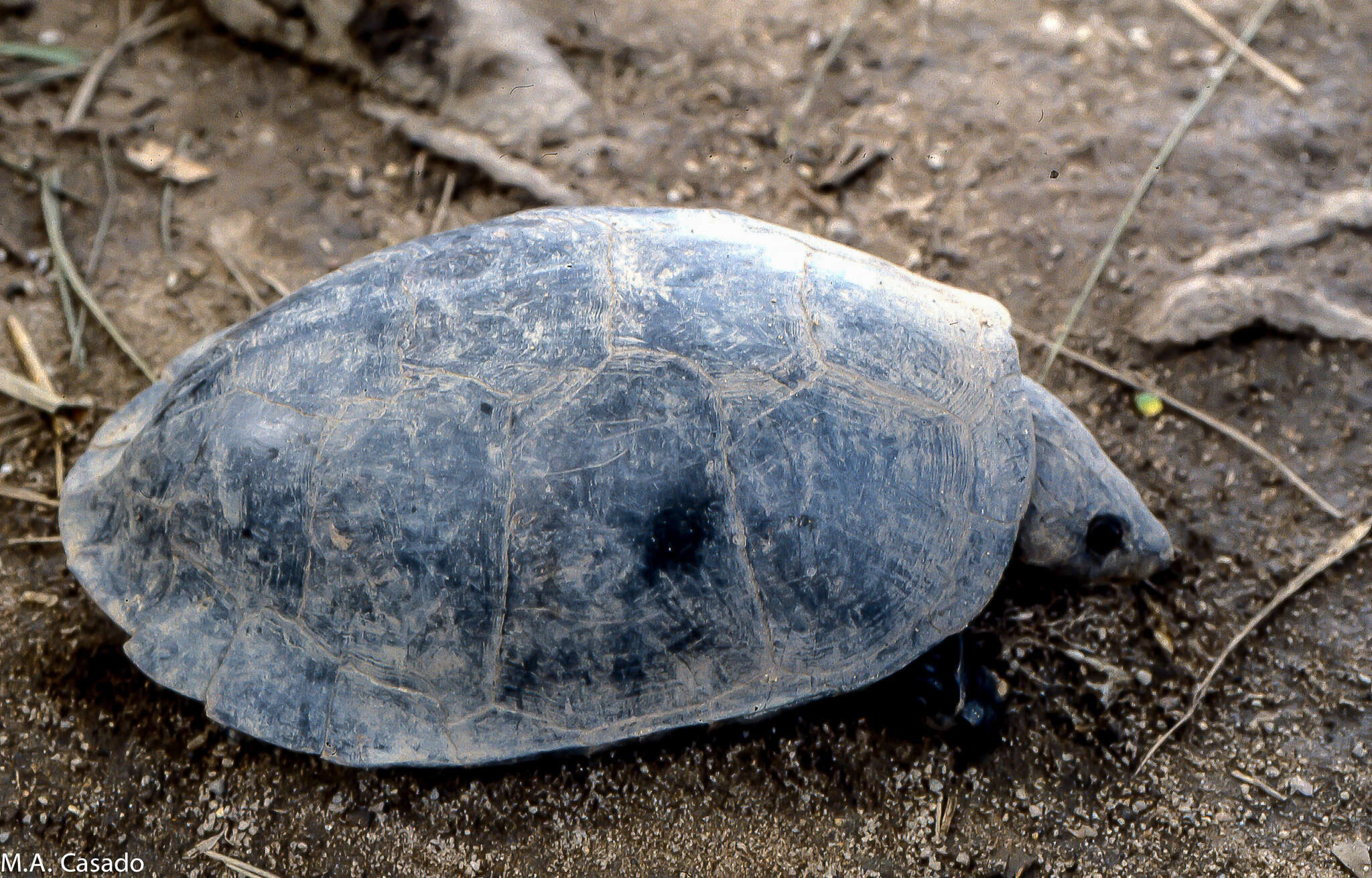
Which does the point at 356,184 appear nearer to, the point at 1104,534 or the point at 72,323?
the point at 72,323

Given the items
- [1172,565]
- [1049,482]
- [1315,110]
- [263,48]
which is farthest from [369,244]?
[1315,110]

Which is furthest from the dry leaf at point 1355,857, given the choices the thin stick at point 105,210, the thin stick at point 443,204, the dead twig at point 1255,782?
the thin stick at point 105,210

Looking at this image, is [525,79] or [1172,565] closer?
[1172,565]

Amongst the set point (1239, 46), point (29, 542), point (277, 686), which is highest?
point (1239, 46)

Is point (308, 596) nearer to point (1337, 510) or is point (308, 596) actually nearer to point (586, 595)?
point (586, 595)

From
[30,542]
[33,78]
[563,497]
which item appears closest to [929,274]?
[563,497]
